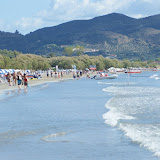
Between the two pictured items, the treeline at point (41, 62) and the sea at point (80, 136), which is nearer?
the sea at point (80, 136)

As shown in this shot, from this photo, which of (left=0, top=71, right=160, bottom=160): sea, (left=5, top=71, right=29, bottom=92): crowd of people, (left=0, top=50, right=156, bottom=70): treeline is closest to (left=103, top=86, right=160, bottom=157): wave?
(left=0, top=71, right=160, bottom=160): sea

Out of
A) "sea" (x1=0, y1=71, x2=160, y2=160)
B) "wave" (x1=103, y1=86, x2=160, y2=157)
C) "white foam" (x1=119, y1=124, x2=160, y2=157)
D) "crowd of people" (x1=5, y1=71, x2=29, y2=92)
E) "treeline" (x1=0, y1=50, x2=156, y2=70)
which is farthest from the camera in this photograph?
"treeline" (x1=0, y1=50, x2=156, y2=70)

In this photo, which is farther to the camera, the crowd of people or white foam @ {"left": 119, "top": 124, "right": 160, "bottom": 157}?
the crowd of people

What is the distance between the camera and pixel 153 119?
1856cm

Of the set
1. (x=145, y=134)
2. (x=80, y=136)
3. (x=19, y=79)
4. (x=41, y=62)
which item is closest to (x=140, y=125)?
(x=145, y=134)

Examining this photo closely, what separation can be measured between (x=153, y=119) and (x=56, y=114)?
507cm

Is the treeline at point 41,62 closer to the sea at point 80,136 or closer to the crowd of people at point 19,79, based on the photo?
the crowd of people at point 19,79

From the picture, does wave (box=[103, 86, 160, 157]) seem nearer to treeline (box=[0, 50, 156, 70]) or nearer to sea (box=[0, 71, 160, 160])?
sea (box=[0, 71, 160, 160])

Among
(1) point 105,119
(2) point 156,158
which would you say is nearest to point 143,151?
(2) point 156,158

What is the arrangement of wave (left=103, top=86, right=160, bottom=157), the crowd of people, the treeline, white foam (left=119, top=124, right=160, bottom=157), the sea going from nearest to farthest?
the sea
white foam (left=119, top=124, right=160, bottom=157)
wave (left=103, top=86, right=160, bottom=157)
the crowd of people
the treeline

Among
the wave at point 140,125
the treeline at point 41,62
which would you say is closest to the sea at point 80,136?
the wave at point 140,125

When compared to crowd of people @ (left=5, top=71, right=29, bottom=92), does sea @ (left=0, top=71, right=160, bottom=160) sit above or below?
below

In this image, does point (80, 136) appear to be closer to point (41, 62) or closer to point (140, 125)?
point (140, 125)

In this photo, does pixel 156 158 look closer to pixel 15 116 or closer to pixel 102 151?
pixel 102 151
